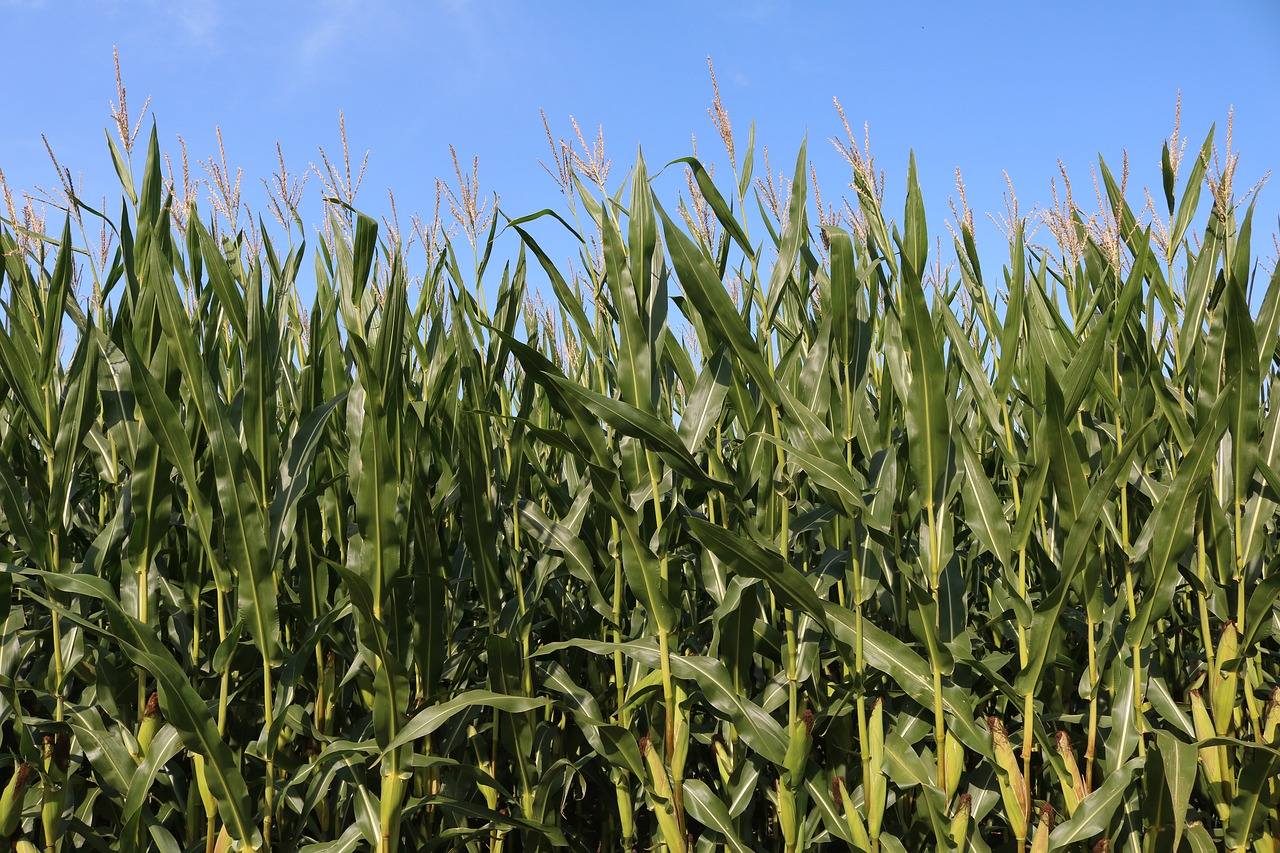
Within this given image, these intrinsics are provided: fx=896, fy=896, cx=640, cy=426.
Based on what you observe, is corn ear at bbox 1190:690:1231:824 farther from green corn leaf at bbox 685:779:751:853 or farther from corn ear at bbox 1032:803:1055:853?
green corn leaf at bbox 685:779:751:853

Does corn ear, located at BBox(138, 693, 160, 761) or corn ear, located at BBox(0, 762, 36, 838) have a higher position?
corn ear, located at BBox(138, 693, 160, 761)

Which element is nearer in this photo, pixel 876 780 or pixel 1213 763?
pixel 876 780

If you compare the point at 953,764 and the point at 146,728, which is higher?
the point at 146,728

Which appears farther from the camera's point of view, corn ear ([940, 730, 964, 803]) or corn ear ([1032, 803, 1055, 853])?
corn ear ([940, 730, 964, 803])

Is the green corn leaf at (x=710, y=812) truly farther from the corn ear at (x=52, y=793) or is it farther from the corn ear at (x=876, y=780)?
the corn ear at (x=52, y=793)

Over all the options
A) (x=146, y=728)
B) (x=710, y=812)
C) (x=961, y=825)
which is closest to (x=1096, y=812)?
(x=961, y=825)

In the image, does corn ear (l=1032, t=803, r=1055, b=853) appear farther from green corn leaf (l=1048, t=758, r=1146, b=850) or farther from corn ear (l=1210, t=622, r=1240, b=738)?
corn ear (l=1210, t=622, r=1240, b=738)

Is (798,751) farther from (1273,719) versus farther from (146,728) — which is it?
(146,728)

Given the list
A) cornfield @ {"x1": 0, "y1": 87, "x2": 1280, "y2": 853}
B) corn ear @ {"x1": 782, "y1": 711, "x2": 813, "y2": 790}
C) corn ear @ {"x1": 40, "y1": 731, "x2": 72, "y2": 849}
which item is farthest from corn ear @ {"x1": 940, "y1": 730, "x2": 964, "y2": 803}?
corn ear @ {"x1": 40, "y1": 731, "x2": 72, "y2": 849}

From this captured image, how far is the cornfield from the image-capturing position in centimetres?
159

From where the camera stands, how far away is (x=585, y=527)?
1.98 m

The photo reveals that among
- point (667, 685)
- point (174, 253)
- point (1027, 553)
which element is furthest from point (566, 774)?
point (174, 253)

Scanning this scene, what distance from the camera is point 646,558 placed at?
5.40ft

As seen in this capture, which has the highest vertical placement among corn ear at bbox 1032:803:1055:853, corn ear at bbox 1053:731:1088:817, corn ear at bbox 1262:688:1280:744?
corn ear at bbox 1262:688:1280:744
